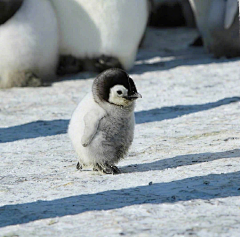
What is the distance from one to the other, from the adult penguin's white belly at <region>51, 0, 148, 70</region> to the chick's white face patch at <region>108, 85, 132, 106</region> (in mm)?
3850

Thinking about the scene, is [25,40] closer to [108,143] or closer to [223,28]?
[223,28]

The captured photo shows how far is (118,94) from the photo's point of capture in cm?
364

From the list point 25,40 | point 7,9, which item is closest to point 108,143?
point 25,40

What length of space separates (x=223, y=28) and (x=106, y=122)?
4.95m

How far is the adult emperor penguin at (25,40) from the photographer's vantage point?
7023 mm

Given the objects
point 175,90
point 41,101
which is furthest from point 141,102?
point 41,101

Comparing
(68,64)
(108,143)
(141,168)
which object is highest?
(108,143)

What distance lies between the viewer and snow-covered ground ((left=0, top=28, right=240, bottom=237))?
2779 mm

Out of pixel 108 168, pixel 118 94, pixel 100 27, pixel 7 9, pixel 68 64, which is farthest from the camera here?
pixel 68 64

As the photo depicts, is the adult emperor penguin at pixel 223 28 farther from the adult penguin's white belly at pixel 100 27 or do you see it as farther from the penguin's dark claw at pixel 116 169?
the penguin's dark claw at pixel 116 169

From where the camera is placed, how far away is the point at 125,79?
3.69 meters

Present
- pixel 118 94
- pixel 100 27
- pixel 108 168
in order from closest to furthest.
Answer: pixel 118 94
pixel 108 168
pixel 100 27

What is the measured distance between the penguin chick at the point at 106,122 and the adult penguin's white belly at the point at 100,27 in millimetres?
3789

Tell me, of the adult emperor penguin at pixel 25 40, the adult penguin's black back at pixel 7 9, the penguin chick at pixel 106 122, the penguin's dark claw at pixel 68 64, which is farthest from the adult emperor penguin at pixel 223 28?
the penguin chick at pixel 106 122
